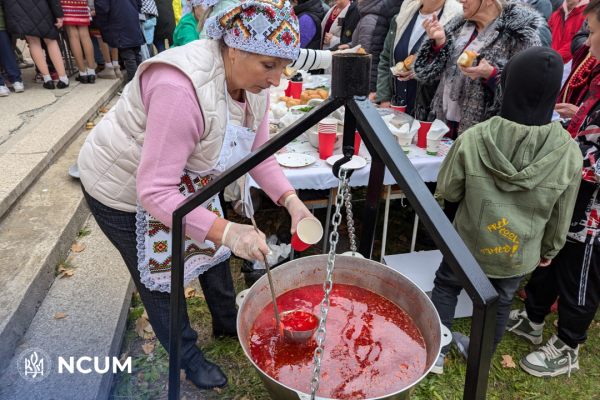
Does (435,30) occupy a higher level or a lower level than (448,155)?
higher

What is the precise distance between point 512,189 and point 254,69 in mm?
1399

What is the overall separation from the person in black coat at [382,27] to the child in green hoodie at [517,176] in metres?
2.57

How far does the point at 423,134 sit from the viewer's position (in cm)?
294

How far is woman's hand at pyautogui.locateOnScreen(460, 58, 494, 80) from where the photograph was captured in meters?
2.73

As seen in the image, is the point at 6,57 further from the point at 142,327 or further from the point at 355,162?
the point at 355,162

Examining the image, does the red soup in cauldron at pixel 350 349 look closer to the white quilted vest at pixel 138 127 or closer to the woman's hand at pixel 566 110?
the white quilted vest at pixel 138 127

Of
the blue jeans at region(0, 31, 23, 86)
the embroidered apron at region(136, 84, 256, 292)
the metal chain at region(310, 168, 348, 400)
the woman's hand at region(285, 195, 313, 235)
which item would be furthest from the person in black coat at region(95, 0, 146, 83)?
the metal chain at region(310, 168, 348, 400)

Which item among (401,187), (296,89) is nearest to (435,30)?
(296,89)

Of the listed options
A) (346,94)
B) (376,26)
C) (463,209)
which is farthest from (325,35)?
(346,94)

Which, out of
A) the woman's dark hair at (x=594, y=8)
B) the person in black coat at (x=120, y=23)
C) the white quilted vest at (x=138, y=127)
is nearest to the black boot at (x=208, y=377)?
the white quilted vest at (x=138, y=127)

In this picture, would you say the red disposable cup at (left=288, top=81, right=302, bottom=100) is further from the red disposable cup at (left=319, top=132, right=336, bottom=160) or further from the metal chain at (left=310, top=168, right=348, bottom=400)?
the metal chain at (left=310, top=168, right=348, bottom=400)

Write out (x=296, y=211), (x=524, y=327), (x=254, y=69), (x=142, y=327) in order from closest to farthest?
1. (x=254, y=69)
2. (x=296, y=211)
3. (x=142, y=327)
4. (x=524, y=327)

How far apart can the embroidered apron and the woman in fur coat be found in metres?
1.91

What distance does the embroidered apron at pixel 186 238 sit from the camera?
5.14ft
